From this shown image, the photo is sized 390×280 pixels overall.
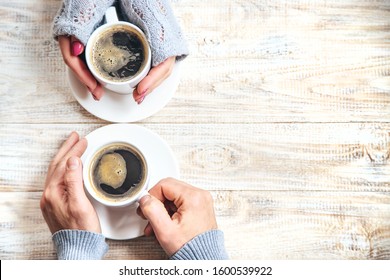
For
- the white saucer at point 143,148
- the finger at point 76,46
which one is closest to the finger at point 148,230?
the white saucer at point 143,148

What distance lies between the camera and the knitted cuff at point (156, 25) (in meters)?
0.95

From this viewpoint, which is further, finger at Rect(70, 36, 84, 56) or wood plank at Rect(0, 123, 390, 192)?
wood plank at Rect(0, 123, 390, 192)

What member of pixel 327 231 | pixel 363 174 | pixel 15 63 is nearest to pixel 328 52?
pixel 363 174

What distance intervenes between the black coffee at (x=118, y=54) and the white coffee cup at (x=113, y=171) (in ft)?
0.42

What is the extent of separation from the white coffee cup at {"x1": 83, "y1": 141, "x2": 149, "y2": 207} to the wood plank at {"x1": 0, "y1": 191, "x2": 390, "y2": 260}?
0.14 meters

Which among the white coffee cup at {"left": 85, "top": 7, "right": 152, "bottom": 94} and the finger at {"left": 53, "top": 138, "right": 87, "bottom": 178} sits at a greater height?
the white coffee cup at {"left": 85, "top": 7, "right": 152, "bottom": 94}

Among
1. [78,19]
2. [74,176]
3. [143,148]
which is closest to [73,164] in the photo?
[74,176]

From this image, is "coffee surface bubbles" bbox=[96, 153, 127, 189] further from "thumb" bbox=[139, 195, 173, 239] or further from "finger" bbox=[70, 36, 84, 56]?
"finger" bbox=[70, 36, 84, 56]

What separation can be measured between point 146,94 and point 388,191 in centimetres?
52

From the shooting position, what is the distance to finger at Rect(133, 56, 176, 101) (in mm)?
951

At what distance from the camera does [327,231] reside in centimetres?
104

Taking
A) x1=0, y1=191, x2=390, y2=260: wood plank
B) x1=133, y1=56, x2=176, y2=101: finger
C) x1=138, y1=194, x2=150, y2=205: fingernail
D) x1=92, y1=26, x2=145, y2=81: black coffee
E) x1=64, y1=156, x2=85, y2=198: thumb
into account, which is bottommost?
x1=0, y1=191, x2=390, y2=260: wood plank

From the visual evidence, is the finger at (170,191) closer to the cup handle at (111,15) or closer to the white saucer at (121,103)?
the white saucer at (121,103)

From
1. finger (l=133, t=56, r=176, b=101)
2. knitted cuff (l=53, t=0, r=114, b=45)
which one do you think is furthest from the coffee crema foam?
knitted cuff (l=53, t=0, r=114, b=45)
